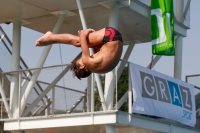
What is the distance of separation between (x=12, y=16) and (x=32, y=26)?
1.30 m

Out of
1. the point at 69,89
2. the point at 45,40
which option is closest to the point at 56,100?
the point at 69,89

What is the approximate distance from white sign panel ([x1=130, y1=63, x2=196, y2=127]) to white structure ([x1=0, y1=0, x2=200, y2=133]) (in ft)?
1.02

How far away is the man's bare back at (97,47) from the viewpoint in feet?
31.3

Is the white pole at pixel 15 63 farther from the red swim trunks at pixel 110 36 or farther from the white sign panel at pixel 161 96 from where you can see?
the red swim trunks at pixel 110 36

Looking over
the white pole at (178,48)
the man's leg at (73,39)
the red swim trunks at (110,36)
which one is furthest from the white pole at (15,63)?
the red swim trunks at (110,36)

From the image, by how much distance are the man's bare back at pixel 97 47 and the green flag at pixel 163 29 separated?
12.7 metres

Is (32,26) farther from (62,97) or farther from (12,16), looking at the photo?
(62,97)

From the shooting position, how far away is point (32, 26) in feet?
79.8

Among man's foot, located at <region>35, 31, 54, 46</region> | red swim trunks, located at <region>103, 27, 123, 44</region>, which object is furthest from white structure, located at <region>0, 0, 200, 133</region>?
red swim trunks, located at <region>103, 27, 123, 44</region>

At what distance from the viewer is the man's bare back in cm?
953

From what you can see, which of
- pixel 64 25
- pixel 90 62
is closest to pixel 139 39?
pixel 64 25

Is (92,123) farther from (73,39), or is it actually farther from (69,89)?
(73,39)

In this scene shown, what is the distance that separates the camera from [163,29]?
74.8 ft

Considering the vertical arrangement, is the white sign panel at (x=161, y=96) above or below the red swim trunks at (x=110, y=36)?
above
